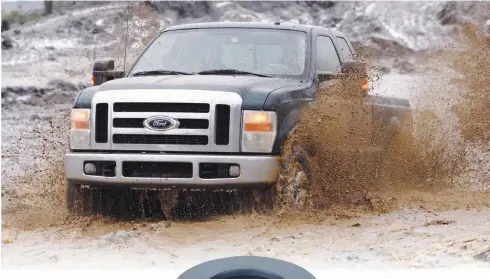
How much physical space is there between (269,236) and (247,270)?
174 centimetres

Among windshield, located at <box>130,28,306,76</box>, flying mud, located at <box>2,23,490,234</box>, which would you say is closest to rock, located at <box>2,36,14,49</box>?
flying mud, located at <box>2,23,490,234</box>

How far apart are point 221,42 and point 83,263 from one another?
6.49 ft

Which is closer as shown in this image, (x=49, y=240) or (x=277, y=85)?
(x=49, y=240)

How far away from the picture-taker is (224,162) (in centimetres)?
392

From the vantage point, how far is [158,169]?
398cm

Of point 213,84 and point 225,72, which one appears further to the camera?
point 225,72

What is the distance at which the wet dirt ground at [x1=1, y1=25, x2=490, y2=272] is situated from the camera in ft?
11.4

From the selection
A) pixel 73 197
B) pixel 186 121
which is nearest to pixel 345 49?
pixel 186 121

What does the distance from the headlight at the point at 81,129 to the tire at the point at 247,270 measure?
2232 millimetres

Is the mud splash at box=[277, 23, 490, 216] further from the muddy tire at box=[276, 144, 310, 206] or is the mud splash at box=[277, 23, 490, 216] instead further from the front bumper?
the front bumper

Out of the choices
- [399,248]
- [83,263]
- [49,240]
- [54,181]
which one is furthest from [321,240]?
[54,181]

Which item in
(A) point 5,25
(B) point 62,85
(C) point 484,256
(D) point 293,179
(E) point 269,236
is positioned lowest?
(B) point 62,85

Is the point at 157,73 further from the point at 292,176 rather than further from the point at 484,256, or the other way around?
the point at 484,256

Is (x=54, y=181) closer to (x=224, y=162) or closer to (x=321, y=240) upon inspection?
(x=224, y=162)
